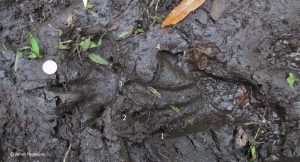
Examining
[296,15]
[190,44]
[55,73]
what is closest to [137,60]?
[190,44]

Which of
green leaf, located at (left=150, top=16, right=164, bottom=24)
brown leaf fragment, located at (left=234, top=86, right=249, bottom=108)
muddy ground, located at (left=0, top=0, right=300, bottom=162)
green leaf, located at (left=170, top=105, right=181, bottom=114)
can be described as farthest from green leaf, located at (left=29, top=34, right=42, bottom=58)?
brown leaf fragment, located at (left=234, top=86, right=249, bottom=108)

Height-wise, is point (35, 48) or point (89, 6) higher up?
point (89, 6)

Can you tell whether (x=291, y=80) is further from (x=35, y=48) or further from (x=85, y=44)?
(x=35, y=48)

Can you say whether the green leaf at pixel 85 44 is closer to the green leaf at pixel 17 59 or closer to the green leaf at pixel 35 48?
the green leaf at pixel 35 48

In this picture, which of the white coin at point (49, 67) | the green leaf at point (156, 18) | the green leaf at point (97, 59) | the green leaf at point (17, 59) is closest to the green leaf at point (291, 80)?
the green leaf at point (156, 18)

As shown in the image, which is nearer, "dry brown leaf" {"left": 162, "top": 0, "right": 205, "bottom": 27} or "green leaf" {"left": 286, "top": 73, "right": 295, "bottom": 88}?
"green leaf" {"left": 286, "top": 73, "right": 295, "bottom": 88}

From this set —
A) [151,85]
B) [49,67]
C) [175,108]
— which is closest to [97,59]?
[49,67]

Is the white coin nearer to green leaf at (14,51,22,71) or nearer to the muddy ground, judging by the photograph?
the muddy ground
